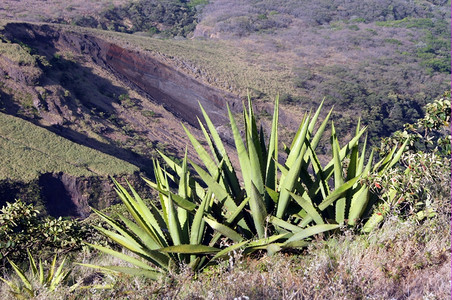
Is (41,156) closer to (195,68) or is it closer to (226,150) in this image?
(226,150)

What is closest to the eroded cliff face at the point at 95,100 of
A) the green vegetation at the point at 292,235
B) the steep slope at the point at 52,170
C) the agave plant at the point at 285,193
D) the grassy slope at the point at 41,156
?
the steep slope at the point at 52,170

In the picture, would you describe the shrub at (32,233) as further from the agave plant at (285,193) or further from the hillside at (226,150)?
the agave plant at (285,193)

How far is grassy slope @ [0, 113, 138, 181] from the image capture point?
14867mm

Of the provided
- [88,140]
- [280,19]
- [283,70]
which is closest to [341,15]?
[280,19]

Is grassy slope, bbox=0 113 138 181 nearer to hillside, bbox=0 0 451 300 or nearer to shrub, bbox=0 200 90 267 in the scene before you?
hillside, bbox=0 0 451 300

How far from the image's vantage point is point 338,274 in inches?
120

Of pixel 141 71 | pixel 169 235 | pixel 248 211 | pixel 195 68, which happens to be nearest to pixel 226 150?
pixel 195 68

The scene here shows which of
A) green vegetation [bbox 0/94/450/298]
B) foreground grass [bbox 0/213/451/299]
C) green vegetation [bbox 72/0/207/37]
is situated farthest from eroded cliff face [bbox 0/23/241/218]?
green vegetation [bbox 72/0/207/37]

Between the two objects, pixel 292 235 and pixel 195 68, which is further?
→ pixel 195 68

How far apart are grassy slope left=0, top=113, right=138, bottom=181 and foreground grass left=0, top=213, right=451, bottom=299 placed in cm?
1223

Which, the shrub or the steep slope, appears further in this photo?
the steep slope

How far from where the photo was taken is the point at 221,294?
2949mm

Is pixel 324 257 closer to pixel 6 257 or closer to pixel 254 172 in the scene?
pixel 254 172

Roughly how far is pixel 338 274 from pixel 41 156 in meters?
14.4
